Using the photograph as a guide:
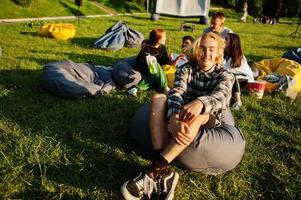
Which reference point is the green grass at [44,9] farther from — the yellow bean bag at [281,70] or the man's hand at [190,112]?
the man's hand at [190,112]

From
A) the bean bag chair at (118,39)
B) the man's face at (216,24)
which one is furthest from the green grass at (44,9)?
the man's face at (216,24)

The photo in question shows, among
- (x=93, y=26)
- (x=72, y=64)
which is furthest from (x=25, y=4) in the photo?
(x=72, y=64)

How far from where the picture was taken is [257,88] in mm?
6551

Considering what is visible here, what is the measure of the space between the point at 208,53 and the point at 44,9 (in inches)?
645

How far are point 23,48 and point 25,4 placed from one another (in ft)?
32.5

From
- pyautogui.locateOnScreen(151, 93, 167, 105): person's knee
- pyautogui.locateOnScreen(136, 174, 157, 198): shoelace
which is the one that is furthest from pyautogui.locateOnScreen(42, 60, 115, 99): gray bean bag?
pyautogui.locateOnScreen(136, 174, 157, 198): shoelace

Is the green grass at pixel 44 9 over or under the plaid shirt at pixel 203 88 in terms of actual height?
under

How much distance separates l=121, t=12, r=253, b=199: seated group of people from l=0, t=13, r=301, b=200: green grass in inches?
8.2

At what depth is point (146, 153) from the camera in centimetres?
418

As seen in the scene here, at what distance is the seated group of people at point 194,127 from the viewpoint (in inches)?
133

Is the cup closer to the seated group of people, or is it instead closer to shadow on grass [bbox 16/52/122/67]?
the seated group of people

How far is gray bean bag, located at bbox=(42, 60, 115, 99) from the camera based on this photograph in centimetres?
566

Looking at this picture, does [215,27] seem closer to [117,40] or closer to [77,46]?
[117,40]

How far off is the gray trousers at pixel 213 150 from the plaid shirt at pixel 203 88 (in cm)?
24
